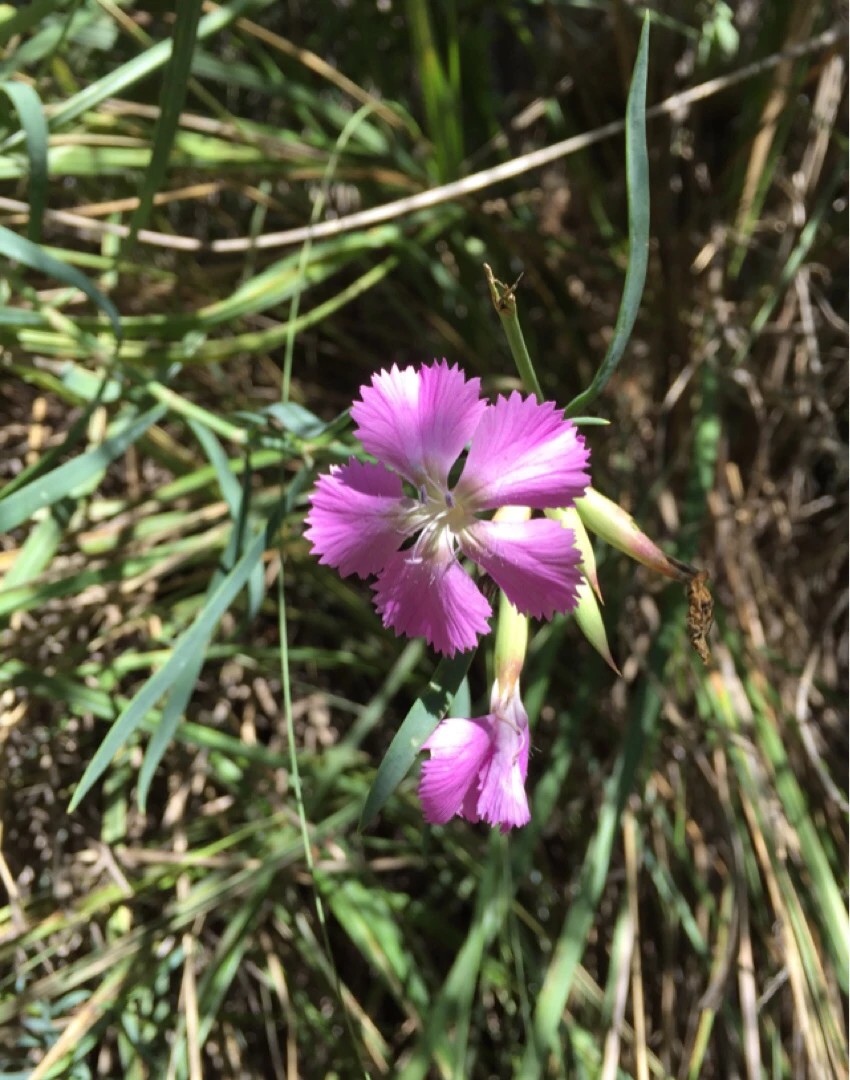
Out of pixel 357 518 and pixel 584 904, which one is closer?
pixel 357 518

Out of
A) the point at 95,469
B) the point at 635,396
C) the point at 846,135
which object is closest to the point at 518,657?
the point at 95,469

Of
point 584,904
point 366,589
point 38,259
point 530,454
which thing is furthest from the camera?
point 366,589

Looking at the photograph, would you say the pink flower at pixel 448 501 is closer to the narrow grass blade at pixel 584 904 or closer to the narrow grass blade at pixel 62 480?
the narrow grass blade at pixel 62 480

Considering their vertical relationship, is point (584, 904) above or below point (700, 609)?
below

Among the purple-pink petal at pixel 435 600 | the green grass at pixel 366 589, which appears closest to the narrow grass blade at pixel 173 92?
the green grass at pixel 366 589

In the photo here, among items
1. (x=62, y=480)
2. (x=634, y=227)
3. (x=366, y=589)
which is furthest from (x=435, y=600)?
(x=366, y=589)

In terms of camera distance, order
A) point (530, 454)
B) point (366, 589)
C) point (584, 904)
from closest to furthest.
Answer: point (530, 454) < point (584, 904) < point (366, 589)

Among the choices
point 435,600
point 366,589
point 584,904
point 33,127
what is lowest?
point 584,904

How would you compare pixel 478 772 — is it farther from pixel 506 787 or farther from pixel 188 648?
pixel 188 648
